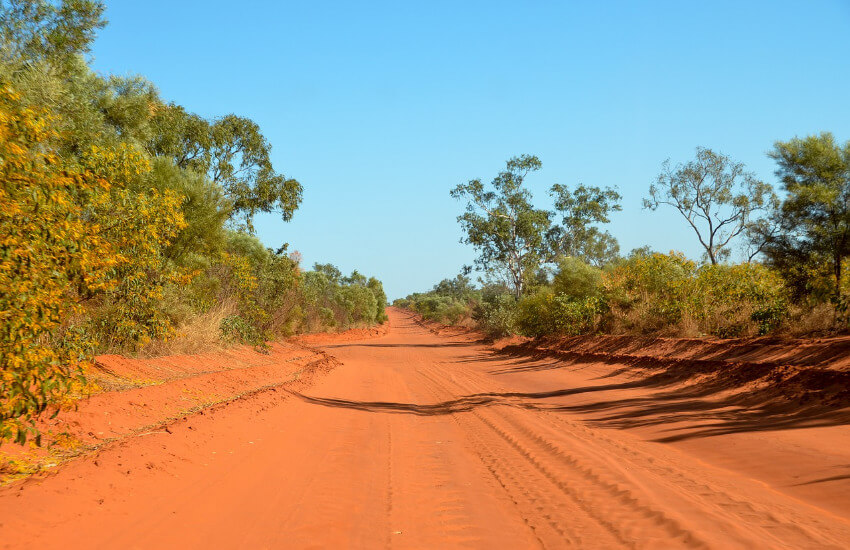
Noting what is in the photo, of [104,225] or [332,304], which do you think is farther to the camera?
[332,304]

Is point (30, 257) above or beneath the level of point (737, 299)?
above

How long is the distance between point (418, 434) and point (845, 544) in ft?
19.1

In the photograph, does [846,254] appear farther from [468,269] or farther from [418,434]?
[468,269]

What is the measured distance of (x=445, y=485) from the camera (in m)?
6.17

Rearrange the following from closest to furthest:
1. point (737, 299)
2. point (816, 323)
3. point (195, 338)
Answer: point (816, 323)
point (195, 338)
point (737, 299)

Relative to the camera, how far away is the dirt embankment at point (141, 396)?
615cm

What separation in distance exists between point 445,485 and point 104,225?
28.5 feet

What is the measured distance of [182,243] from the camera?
1769 centimetres

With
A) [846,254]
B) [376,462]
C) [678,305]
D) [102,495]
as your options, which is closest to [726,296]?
[678,305]

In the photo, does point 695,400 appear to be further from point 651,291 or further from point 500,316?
point 500,316

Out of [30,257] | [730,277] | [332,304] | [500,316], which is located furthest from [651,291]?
[332,304]

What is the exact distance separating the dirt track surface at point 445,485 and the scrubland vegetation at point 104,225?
0.98 metres

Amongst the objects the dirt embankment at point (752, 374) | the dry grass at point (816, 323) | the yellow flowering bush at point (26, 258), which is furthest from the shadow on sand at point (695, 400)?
the yellow flowering bush at point (26, 258)

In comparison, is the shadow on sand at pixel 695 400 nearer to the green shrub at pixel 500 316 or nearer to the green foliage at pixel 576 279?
the green foliage at pixel 576 279
